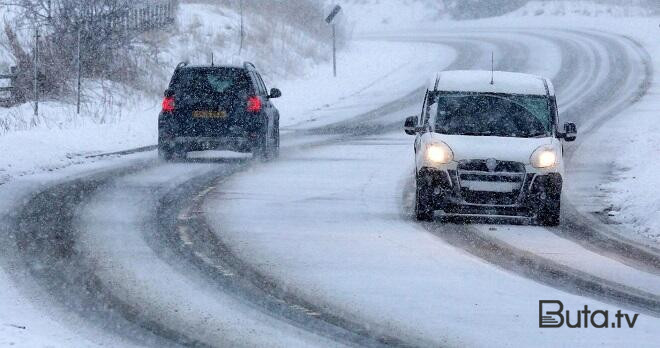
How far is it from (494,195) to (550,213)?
0.76 meters

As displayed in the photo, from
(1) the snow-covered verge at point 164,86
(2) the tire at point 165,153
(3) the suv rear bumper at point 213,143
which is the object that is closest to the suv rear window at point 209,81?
(3) the suv rear bumper at point 213,143

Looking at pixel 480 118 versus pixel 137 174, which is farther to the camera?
pixel 137 174

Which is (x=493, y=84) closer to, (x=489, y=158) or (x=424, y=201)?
(x=489, y=158)

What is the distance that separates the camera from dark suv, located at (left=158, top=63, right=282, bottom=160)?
22.7 meters

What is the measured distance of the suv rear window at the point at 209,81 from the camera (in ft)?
74.4

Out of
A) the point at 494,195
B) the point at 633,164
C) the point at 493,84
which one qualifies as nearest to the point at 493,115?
the point at 493,84

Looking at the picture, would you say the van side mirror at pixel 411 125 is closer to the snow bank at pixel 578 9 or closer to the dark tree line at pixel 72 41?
the dark tree line at pixel 72 41

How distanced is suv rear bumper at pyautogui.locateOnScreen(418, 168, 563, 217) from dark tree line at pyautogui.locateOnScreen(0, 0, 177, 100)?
55.0 ft

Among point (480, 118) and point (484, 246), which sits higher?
point (480, 118)

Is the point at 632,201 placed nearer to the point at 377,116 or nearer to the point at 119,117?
the point at 119,117

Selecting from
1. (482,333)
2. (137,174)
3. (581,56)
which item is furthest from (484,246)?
(581,56)

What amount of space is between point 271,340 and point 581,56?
144 ft

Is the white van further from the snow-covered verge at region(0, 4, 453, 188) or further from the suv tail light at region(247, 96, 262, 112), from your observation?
the snow-covered verge at region(0, 4, 453, 188)

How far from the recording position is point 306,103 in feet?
124
